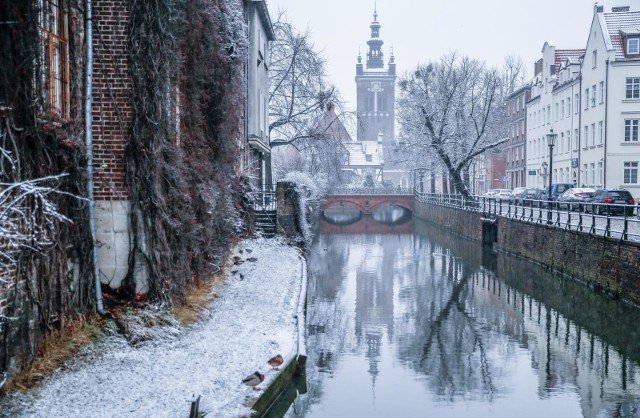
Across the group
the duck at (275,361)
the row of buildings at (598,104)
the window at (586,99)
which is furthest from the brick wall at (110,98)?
the window at (586,99)

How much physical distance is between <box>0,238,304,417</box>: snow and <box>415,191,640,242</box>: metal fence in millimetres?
8994

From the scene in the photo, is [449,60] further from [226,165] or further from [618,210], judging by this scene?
[226,165]

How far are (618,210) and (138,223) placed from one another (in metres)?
20.2

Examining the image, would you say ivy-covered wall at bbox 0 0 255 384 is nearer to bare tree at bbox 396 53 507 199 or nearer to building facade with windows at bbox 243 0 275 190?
building facade with windows at bbox 243 0 275 190

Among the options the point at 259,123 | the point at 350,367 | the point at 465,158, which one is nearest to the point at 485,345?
the point at 350,367

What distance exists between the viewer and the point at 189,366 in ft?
29.2

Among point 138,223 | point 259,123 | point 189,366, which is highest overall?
point 259,123

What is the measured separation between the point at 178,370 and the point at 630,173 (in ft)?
130

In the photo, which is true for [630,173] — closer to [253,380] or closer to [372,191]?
[372,191]

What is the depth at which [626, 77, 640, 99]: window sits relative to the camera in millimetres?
42156

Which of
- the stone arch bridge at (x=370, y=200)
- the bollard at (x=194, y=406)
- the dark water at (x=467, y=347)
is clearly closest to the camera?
the bollard at (x=194, y=406)

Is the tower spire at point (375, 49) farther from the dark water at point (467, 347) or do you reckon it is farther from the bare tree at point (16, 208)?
the bare tree at point (16, 208)

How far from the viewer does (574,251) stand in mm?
21062

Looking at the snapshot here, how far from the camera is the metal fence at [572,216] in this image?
57.0ft
